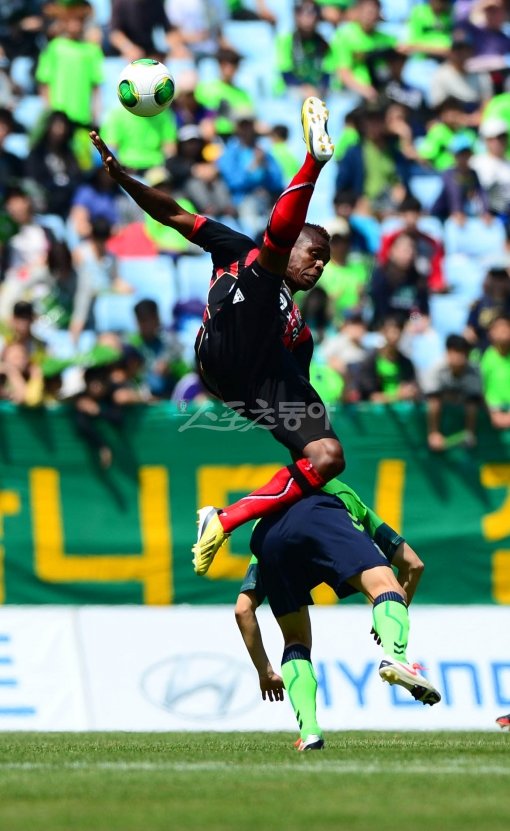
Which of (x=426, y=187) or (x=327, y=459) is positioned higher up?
(x=426, y=187)

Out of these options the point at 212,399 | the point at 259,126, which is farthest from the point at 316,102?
the point at 259,126

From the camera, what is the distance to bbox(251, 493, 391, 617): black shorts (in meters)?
7.67

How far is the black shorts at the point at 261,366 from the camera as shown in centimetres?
777

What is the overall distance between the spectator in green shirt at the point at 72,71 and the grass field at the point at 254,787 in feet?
32.0

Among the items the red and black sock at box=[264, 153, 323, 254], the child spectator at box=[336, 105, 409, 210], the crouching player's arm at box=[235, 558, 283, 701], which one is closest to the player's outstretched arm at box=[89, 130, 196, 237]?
the red and black sock at box=[264, 153, 323, 254]

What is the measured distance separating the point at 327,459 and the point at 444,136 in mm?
10836

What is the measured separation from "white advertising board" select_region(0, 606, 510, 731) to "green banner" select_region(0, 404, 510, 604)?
46.2 inches

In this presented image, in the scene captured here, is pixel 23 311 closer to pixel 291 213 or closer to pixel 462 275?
pixel 462 275

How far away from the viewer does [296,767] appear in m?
6.87

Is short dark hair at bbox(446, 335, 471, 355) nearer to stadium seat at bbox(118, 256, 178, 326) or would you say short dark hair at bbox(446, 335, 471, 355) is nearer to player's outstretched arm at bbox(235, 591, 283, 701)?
stadium seat at bbox(118, 256, 178, 326)

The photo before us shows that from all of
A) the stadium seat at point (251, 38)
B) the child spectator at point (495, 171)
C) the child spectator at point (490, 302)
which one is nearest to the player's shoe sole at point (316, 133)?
the child spectator at point (490, 302)

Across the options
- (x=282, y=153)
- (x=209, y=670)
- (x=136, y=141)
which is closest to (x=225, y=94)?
(x=282, y=153)

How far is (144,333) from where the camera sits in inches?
554

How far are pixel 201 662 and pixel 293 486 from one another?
3.78 metres
